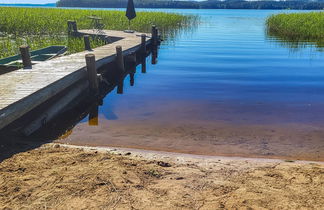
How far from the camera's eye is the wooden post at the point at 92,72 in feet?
30.0

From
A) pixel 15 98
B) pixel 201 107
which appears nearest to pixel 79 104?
pixel 15 98

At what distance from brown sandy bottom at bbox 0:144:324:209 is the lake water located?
1134mm

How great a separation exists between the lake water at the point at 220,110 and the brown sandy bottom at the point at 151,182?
113cm

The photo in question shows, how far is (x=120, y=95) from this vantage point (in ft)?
36.4

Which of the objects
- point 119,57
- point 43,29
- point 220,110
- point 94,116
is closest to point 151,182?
point 94,116

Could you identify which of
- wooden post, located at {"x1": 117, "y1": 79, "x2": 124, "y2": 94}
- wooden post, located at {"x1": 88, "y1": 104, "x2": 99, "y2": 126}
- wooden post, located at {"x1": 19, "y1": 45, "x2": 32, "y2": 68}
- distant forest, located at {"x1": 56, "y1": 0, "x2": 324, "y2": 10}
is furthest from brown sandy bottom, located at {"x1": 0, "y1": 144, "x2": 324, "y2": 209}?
distant forest, located at {"x1": 56, "y1": 0, "x2": 324, "y2": 10}

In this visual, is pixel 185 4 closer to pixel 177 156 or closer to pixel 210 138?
pixel 210 138

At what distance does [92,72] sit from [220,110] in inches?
178

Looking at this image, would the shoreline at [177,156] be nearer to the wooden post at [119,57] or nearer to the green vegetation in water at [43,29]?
the wooden post at [119,57]

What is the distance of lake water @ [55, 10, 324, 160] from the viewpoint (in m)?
6.79

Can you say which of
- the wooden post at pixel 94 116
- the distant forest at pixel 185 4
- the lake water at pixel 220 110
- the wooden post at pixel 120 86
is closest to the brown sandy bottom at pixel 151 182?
the lake water at pixel 220 110

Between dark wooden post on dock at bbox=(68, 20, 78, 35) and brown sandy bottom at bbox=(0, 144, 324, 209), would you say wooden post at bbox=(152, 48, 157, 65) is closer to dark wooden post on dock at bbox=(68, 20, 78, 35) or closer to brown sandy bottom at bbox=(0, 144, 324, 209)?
dark wooden post on dock at bbox=(68, 20, 78, 35)

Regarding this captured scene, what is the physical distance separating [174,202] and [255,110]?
20.3 ft

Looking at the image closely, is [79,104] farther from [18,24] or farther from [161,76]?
[18,24]
